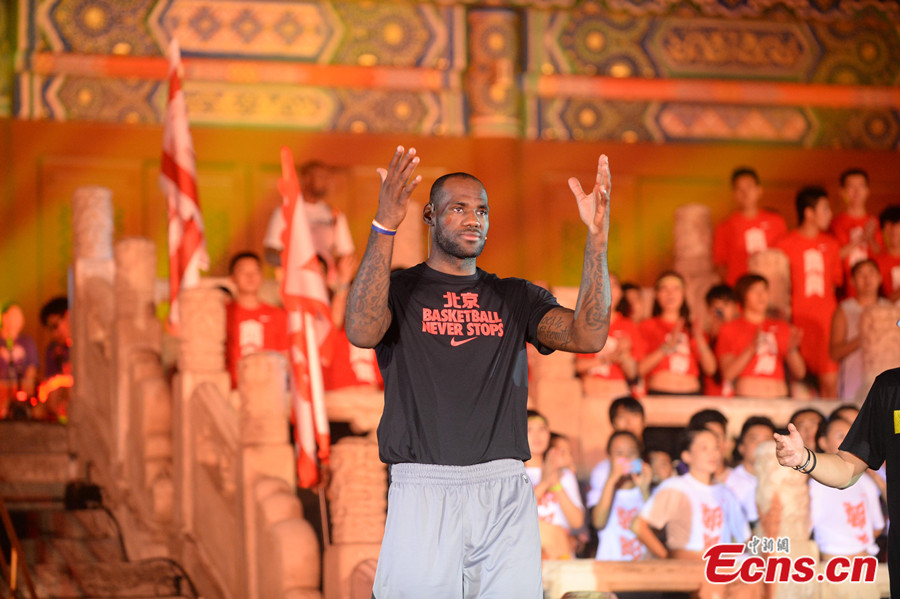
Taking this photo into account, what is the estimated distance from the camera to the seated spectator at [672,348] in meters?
6.67

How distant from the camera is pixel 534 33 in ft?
34.2

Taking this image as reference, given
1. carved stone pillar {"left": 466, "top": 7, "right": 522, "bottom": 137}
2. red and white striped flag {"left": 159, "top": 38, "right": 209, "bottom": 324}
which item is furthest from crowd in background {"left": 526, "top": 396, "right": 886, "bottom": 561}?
carved stone pillar {"left": 466, "top": 7, "right": 522, "bottom": 137}

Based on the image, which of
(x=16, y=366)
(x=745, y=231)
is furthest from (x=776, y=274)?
(x=16, y=366)

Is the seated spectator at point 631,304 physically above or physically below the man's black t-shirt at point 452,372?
above

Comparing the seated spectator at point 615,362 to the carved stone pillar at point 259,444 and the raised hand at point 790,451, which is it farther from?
the raised hand at point 790,451

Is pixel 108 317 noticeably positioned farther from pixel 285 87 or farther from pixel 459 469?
pixel 459 469

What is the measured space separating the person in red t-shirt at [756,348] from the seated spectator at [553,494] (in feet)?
4.70

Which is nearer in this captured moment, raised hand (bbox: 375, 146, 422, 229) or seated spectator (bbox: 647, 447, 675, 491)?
raised hand (bbox: 375, 146, 422, 229)

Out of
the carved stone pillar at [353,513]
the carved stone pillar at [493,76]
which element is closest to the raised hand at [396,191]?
the carved stone pillar at [353,513]

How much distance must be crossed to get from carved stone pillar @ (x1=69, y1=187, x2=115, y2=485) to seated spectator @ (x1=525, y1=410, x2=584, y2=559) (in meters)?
2.86

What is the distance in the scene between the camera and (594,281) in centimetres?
A: 302

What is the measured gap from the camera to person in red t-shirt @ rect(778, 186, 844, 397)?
23.7 ft

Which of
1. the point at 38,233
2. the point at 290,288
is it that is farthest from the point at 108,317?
the point at 38,233

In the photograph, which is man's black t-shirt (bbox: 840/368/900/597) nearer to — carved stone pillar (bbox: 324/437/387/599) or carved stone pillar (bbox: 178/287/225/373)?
carved stone pillar (bbox: 324/437/387/599)
